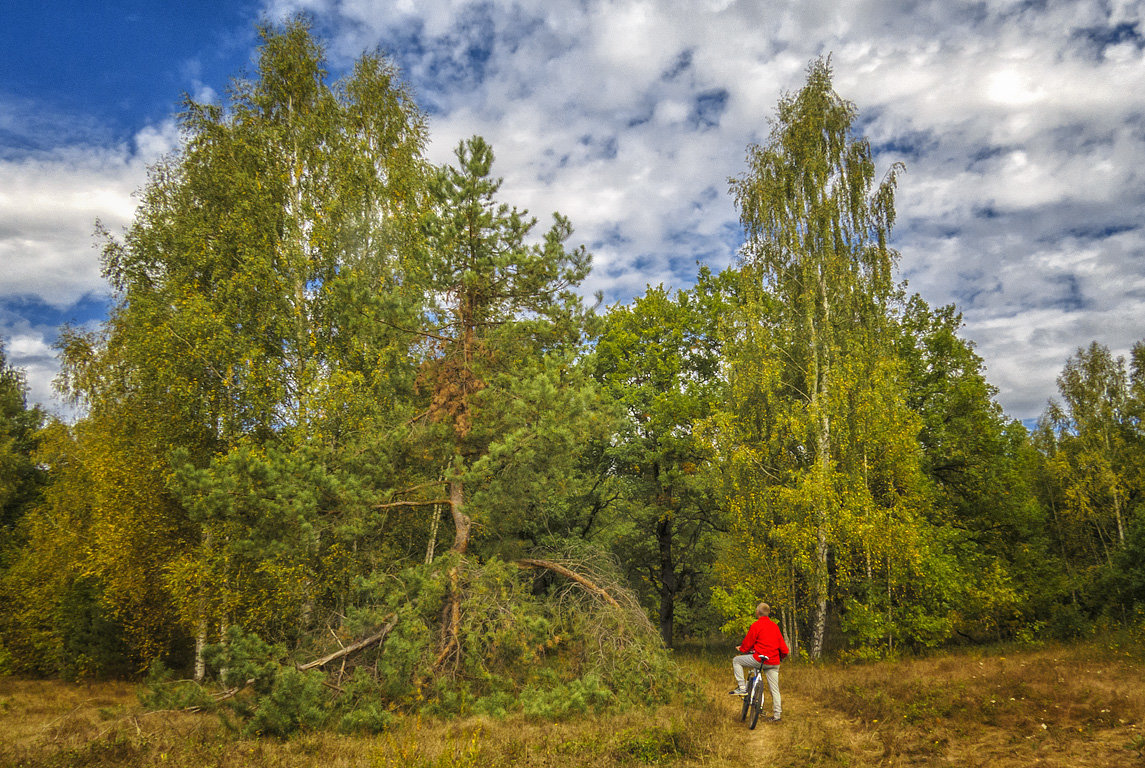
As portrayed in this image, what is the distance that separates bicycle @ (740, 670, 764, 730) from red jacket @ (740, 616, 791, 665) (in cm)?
31

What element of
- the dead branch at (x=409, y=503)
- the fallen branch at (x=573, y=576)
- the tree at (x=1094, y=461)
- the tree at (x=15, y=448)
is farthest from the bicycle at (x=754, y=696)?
the tree at (x=15, y=448)

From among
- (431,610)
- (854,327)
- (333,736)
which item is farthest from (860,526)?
(333,736)

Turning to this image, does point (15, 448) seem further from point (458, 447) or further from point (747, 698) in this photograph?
point (747, 698)

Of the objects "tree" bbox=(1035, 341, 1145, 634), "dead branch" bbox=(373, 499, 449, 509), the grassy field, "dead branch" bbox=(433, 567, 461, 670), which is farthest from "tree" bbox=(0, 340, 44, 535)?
"tree" bbox=(1035, 341, 1145, 634)

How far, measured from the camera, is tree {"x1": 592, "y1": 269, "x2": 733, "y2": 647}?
770 inches

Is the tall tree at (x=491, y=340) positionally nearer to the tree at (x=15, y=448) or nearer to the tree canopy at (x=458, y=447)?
the tree canopy at (x=458, y=447)

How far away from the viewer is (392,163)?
18516mm

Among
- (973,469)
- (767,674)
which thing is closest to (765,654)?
(767,674)

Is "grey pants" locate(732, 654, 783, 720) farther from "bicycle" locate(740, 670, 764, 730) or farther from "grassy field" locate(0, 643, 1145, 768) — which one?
"grassy field" locate(0, 643, 1145, 768)

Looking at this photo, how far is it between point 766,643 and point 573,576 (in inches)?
170

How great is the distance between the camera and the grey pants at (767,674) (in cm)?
873

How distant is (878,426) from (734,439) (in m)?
3.63

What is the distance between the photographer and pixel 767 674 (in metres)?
8.88

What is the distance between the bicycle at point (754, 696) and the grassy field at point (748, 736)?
0.19m
